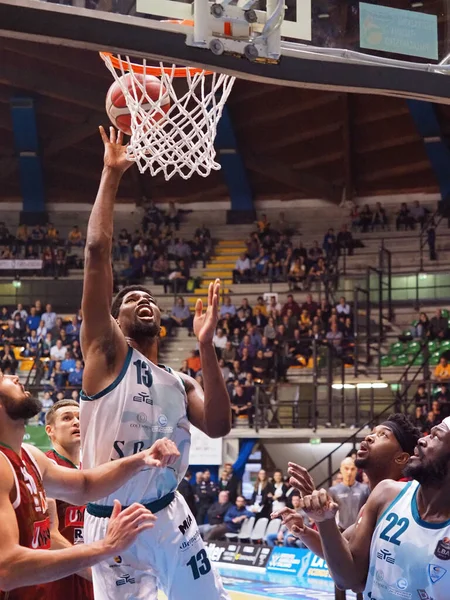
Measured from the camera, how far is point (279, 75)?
4.75 metres

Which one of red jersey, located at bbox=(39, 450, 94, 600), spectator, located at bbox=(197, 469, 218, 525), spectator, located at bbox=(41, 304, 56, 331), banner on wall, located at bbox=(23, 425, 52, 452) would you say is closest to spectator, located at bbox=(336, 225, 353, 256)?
spectator, located at bbox=(41, 304, 56, 331)

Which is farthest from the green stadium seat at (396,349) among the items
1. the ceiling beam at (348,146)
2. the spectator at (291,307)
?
the ceiling beam at (348,146)

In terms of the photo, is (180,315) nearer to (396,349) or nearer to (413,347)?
(396,349)

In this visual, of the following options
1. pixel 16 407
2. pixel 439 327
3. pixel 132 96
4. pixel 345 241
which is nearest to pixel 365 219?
pixel 345 241

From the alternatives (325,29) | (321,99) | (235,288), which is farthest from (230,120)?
(325,29)

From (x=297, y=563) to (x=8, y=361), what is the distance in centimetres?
881

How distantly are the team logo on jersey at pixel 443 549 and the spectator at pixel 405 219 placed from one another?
20.1 meters

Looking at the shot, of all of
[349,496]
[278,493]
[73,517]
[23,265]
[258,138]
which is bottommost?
[278,493]

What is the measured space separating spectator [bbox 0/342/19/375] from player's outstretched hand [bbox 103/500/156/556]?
619 inches

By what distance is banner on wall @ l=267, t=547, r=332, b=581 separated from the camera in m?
11.9

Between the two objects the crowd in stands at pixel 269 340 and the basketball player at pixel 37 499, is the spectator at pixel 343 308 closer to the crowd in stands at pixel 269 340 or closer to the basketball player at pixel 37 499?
the crowd in stands at pixel 269 340

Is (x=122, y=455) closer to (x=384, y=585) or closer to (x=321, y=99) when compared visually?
(x=384, y=585)

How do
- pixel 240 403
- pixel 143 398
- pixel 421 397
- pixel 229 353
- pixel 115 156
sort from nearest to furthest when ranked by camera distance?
pixel 143 398, pixel 115 156, pixel 421 397, pixel 240 403, pixel 229 353

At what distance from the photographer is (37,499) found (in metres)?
3.88
